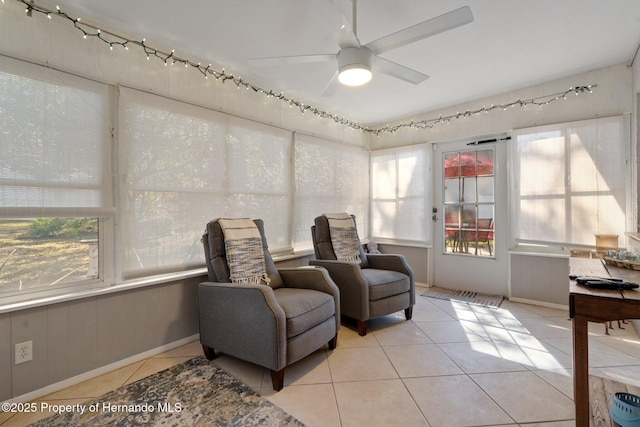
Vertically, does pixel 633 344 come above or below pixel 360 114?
below

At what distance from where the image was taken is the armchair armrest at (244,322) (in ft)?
5.77

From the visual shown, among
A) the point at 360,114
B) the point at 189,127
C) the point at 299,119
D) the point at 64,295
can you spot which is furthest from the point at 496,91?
the point at 64,295

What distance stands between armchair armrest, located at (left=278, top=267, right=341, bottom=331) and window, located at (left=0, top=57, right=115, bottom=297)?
1.37 meters

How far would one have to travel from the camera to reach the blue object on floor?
1.22 m

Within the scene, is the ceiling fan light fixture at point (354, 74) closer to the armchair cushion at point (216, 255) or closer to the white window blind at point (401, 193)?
the armchair cushion at point (216, 255)

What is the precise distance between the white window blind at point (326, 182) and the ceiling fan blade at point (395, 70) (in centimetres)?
167

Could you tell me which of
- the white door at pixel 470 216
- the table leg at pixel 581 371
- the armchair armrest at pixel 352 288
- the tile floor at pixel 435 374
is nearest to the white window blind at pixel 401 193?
the white door at pixel 470 216

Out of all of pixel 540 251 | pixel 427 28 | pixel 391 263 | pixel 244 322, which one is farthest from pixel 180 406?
pixel 540 251

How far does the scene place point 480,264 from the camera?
3734 millimetres

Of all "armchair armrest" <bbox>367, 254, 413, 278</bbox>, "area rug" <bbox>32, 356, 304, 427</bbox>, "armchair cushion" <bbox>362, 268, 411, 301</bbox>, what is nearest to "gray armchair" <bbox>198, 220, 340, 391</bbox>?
"area rug" <bbox>32, 356, 304, 427</bbox>

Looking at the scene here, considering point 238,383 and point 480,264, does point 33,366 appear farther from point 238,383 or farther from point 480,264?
point 480,264

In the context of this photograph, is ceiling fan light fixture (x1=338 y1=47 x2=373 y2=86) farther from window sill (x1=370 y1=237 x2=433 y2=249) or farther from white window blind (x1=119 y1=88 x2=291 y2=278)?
window sill (x1=370 y1=237 x2=433 y2=249)

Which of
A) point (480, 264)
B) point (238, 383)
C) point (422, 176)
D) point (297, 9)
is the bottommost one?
point (238, 383)

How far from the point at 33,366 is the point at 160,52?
236 cm
